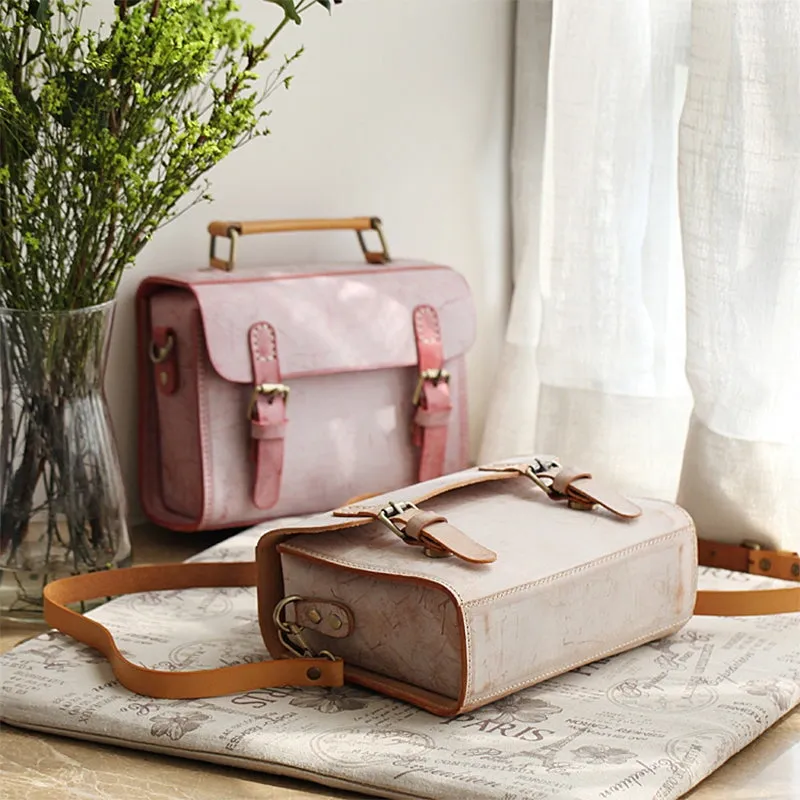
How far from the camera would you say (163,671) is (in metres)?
0.92

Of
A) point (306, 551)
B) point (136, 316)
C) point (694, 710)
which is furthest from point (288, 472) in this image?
point (694, 710)

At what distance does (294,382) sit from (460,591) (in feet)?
1.62

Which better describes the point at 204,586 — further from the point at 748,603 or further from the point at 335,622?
the point at 748,603

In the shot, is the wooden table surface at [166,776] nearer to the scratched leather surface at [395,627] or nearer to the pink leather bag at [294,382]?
the scratched leather surface at [395,627]

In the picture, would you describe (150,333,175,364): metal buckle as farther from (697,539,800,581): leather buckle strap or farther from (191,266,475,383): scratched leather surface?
(697,539,800,581): leather buckle strap

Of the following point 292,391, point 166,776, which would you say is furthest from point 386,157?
point 166,776

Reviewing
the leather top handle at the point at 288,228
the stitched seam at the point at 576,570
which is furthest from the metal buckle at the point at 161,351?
the stitched seam at the point at 576,570

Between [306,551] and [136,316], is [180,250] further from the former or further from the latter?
[306,551]

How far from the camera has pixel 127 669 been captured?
3.04ft

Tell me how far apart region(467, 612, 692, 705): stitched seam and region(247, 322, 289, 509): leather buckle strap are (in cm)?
43

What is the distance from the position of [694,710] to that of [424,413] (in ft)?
1.77

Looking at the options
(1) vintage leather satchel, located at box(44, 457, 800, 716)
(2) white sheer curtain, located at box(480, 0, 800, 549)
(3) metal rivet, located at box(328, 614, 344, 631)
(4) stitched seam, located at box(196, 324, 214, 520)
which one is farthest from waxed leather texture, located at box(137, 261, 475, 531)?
(3) metal rivet, located at box(328, 614, 344, 631)

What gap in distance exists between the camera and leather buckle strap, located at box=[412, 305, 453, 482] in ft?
4.51

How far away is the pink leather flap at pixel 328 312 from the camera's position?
125 centimetres
